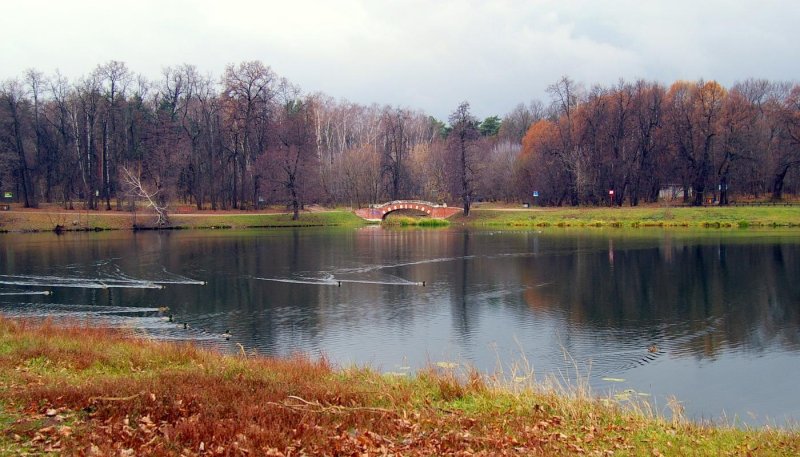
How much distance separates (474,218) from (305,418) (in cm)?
6879

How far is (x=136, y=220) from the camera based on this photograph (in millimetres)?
68312

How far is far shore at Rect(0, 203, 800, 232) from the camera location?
63.8 meters

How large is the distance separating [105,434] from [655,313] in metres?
20.1

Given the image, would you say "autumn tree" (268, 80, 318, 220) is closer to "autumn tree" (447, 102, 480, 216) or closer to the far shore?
the far shore

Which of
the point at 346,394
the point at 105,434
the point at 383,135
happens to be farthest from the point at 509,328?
the point at 383,135

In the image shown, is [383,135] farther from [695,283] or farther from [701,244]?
[695,283]

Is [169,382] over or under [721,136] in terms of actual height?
under

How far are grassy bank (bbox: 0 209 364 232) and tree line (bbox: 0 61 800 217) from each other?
7.04 feet

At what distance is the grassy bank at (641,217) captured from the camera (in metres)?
62.5

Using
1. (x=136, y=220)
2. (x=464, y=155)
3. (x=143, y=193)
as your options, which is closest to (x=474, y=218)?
(x=464, y=155)

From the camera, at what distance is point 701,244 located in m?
47.2

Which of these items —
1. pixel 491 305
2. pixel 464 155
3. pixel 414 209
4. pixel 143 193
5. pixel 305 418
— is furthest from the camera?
pixel 414 209

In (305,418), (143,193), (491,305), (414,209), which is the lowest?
(491,305)

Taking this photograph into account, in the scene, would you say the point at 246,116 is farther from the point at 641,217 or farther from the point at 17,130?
the point at 641,217
